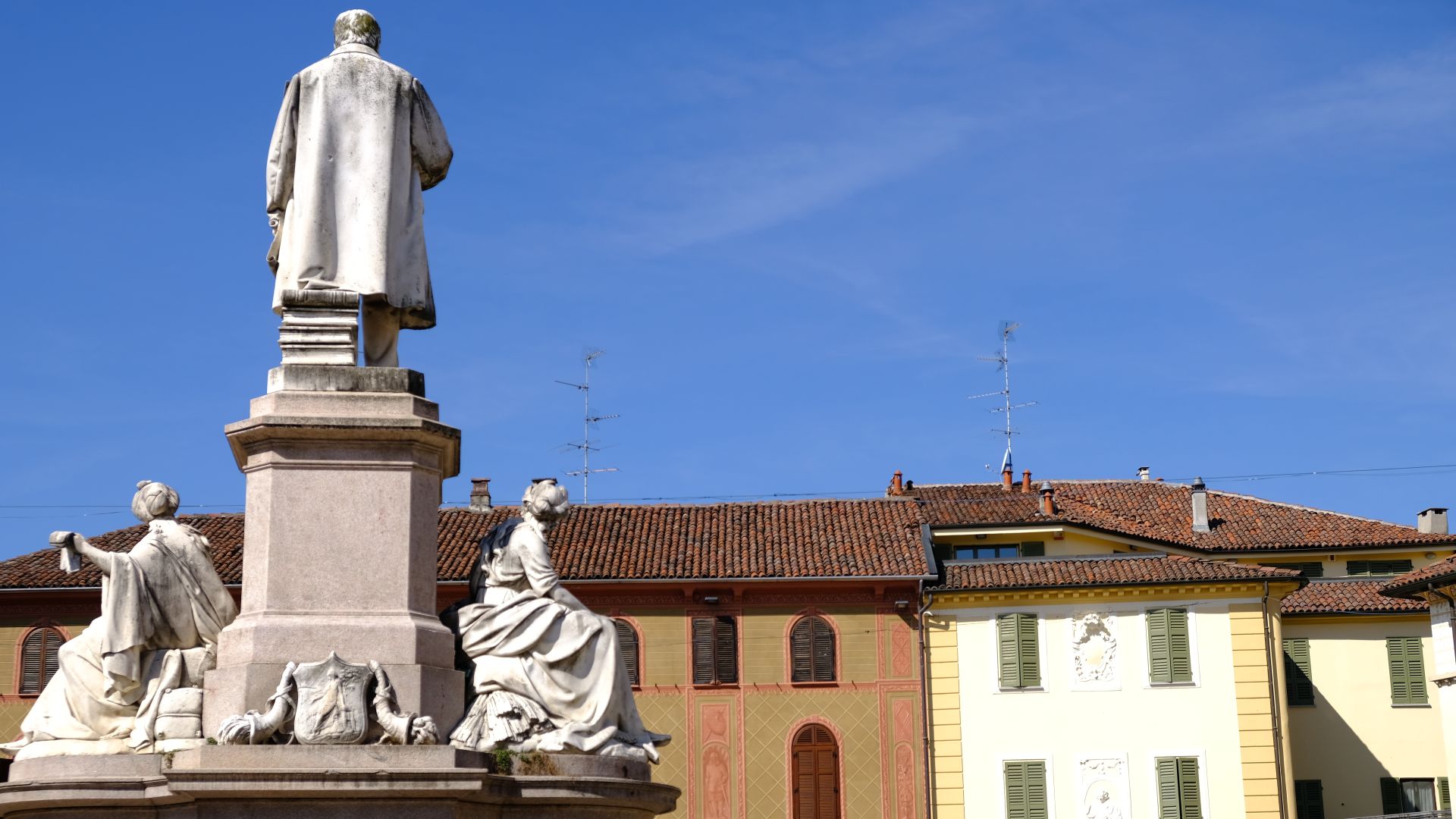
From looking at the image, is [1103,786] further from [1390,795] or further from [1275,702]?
[1390,795]

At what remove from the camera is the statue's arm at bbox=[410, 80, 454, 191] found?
40.9ft

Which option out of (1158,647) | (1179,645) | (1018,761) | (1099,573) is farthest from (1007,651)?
(1179,645)

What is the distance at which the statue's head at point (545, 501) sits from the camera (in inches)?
477

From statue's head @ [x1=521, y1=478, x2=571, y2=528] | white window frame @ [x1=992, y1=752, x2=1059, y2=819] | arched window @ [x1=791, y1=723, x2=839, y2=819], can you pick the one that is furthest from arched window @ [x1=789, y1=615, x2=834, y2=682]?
statue's head @ [x1=521, y1=478, x2=571, y2=528]

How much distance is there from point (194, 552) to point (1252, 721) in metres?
34.3

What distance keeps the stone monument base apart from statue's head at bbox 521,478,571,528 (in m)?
1.71

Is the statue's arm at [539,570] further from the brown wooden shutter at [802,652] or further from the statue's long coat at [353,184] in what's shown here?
the brown wooden shutter at [802,652]

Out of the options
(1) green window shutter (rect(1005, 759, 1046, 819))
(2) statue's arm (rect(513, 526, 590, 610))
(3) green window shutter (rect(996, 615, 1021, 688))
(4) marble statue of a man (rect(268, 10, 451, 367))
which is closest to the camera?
(2) statue's arm (rect(513, 526, 590, 610))

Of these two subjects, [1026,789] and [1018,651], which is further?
[1018,651]

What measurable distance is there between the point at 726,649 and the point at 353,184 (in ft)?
107

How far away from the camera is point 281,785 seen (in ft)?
34.1

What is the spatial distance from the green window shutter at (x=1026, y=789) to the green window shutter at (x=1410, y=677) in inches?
372

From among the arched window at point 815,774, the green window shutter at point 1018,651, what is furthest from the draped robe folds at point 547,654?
the green window shutter at point 1018,651

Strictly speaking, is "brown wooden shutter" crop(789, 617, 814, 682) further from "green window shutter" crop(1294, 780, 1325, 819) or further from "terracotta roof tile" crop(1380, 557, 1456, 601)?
"terracotta roof tile" crop(1380, 557, 1456, 601)
